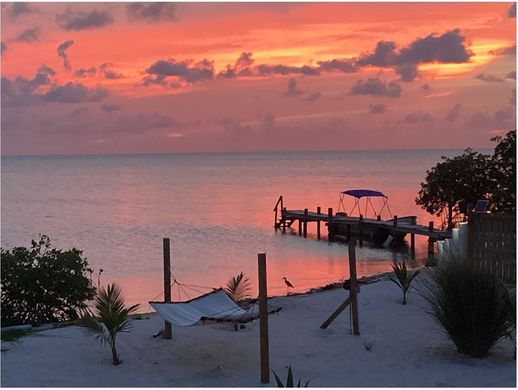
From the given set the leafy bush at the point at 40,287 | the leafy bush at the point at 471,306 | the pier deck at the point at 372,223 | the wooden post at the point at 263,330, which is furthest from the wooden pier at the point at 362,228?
the wooden post at the point at 263,330

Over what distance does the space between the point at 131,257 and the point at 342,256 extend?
8.92 metres

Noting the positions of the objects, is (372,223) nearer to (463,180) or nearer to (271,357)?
(463,180)

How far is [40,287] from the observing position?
11289 mm

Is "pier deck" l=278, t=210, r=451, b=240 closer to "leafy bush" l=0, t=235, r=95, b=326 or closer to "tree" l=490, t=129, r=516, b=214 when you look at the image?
"tree" l=490, t=129, r=516, b=214

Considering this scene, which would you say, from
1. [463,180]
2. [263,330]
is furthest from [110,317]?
[463,180]

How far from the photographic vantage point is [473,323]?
8.37 metres

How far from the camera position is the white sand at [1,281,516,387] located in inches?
310

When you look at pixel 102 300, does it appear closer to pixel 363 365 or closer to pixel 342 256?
pixel 363 365

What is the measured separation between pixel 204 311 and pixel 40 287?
3.77 meters

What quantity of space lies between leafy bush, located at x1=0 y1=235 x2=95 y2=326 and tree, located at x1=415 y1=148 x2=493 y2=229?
18.1 meters

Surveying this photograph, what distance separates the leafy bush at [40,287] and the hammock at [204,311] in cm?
316

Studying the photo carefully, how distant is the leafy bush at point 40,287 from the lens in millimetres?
11156

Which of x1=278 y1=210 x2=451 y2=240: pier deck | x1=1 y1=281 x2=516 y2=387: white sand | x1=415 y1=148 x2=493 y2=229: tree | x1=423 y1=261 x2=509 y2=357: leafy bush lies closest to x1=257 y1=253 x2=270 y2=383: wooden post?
x1=1 y1=281 x2=516 y2=387: white sand

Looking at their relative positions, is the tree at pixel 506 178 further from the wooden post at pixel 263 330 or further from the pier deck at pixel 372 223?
the wooden post at pixel 263 330
